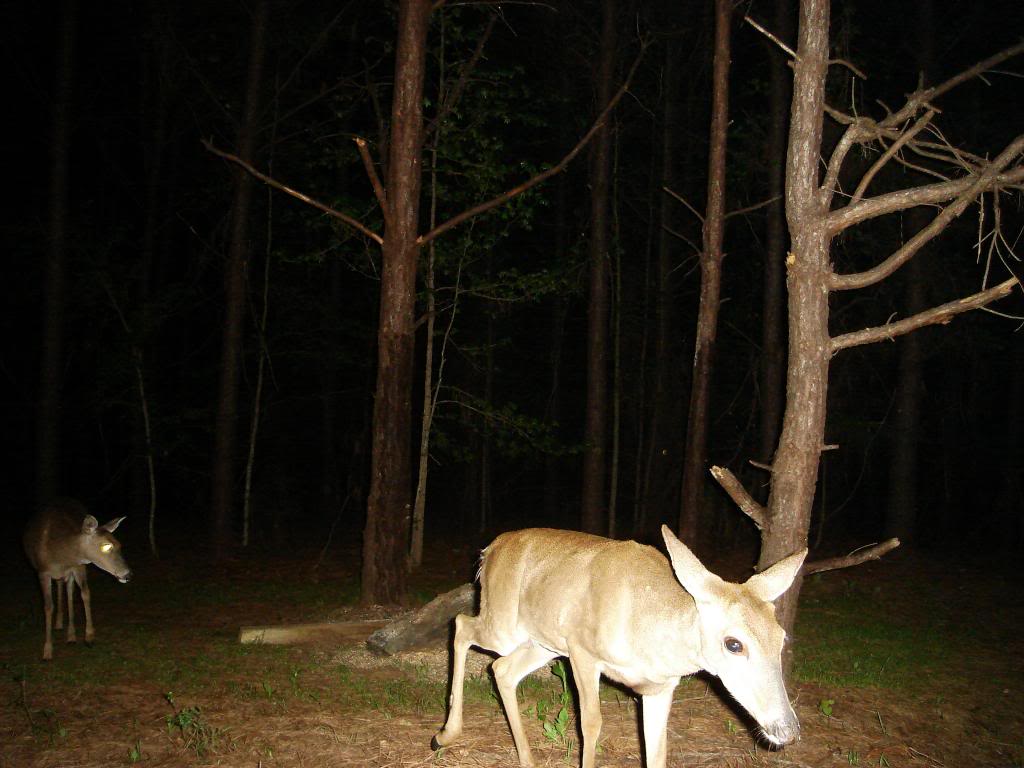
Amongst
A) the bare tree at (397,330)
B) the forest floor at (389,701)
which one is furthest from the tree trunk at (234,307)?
the bare tree at (397,330)

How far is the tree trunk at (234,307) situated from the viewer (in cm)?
1419

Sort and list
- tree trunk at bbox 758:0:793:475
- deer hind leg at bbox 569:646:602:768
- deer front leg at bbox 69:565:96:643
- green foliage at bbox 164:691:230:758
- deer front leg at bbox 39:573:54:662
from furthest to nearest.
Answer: tree trunk at bbox 758:0:793:475 → deer front leg at bbox 69:565:96:643 → deer front leg at bbox 39:573:54:662 → green foliage at bbox 164:691:230:758 → deer hind leg at bbox 569:646:602:768

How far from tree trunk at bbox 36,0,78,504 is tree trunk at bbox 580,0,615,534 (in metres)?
9.65

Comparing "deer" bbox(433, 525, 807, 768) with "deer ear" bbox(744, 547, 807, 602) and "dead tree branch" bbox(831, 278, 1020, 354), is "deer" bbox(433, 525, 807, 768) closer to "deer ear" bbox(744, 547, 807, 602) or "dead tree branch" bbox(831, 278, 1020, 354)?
"deer ear" bbox(744, 547, 807, 602)

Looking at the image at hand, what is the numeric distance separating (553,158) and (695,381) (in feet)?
49.0

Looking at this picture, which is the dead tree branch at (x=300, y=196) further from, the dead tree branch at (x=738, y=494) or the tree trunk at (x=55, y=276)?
the tree trunk at (x=55, y=276)

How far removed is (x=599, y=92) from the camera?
15.9m

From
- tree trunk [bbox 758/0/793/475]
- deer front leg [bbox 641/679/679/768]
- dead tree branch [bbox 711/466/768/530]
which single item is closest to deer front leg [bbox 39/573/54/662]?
deer front leg [bbox 641/679/679/768]

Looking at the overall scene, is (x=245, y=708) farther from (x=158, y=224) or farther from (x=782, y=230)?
(x=158, y=224)

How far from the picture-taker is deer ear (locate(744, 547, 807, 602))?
4.12 m

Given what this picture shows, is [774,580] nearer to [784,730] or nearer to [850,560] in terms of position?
[784,730]

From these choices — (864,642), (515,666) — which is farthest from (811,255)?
(864,642)

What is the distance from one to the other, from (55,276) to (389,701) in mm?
11670

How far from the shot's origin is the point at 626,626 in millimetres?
4426
